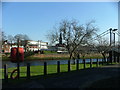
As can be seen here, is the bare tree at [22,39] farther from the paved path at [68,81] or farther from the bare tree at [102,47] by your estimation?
the paved path at [68,81]

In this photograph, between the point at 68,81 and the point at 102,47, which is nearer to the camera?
the point at 68,81

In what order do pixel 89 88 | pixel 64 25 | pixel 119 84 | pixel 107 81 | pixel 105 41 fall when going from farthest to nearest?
pixel 105 41
pixel 64 25
pixel 107 81
pixel 119 84
pixel 89 88

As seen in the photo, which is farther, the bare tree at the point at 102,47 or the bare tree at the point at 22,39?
the bare tree at the point at 22,39

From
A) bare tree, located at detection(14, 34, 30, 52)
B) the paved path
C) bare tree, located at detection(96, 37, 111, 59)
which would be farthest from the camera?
bare tree, located at detection(14, 34, 30, 52)

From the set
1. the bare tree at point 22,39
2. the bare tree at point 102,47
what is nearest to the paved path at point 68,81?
the bare tree at point 102,47

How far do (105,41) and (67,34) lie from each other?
27328 mm

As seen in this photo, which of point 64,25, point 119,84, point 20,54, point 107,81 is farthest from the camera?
point 64,25

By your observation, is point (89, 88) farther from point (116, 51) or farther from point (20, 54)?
point (116, 51)

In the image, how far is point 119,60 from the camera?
1254 inches

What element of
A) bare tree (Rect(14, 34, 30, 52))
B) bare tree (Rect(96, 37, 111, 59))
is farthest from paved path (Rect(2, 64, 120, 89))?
bare tree (Rect(14, 34, 30, 52))

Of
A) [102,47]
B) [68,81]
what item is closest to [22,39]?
[102,47]

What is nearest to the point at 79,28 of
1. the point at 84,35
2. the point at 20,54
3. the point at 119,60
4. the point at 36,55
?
the point at 84,35

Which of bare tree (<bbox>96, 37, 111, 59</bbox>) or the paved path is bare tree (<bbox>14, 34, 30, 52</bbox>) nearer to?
bare tree (<bbox>96, 37, 111, 59</bbox>)

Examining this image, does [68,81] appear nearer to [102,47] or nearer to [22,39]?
[102,47]
